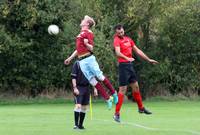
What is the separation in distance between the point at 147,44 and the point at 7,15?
7689mm

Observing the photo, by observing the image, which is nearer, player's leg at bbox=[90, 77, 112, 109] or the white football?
player's leg at bbox=[90, 77, 112, 109]

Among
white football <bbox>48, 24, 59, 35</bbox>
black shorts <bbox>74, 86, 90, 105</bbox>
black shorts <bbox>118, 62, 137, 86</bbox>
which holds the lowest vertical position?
black shorts <bbox>74, 86, 90, 105</bbox>

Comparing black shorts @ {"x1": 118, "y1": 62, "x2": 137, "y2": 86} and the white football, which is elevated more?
the white football

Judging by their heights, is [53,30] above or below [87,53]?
above

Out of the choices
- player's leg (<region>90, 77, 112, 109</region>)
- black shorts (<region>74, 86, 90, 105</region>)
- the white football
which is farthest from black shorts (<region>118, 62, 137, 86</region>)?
the white football

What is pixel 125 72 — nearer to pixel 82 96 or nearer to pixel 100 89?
pixel 100 89

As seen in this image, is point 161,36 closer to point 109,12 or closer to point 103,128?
point 109,12

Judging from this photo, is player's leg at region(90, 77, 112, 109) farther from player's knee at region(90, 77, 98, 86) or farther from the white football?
the white football

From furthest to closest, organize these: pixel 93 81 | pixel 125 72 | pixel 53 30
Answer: pixel 53 30 < pixel 125 72 < pixel 93 81

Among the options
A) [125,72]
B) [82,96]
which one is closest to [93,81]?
[82,96]

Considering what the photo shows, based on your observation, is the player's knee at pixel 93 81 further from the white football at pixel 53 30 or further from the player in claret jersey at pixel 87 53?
the white football at pixel 53 30

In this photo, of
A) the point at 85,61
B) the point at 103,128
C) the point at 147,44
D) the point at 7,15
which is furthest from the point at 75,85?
the point at 147,44

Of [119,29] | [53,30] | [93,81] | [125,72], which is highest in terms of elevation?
[53,30]

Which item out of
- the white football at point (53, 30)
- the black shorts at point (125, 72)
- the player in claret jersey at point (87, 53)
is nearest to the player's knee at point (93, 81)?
the player in claret jersey at point (87, 53)
